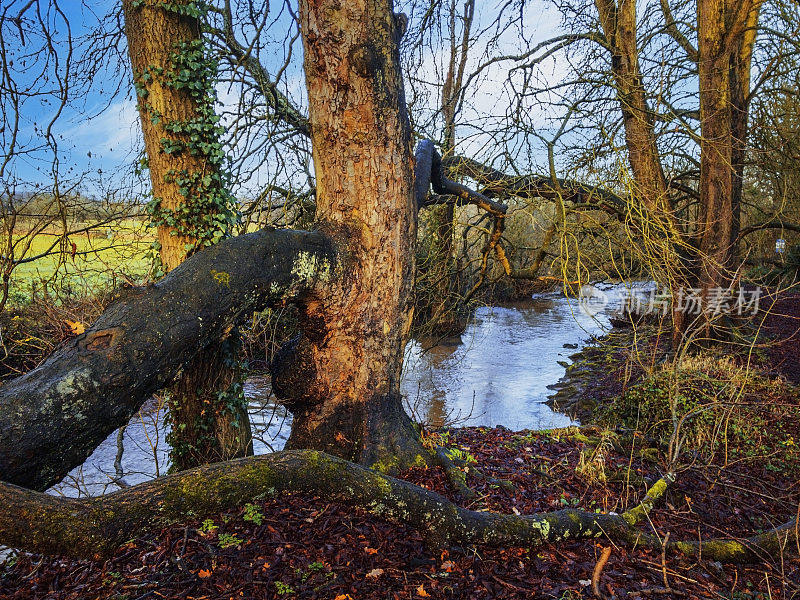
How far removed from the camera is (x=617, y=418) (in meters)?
7.20

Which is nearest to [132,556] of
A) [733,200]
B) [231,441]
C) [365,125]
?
[231,441]

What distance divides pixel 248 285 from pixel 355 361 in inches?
41.9

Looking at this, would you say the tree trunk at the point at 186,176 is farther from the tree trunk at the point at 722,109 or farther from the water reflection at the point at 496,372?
the tree trunk at the point at 722,109

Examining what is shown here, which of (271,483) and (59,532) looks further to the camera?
(271,483)

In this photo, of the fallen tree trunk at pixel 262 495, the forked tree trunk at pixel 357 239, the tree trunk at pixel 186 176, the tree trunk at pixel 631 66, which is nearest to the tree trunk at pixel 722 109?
the tree trunk at pixel 631 66

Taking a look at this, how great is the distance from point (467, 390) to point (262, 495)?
9.09 metres

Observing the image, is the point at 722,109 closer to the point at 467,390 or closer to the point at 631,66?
the point at 631,66

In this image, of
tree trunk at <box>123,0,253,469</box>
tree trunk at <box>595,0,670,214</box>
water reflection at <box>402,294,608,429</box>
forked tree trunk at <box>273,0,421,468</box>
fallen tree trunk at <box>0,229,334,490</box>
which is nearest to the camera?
fallen tree trunk at <box>0,229,334,490</box>

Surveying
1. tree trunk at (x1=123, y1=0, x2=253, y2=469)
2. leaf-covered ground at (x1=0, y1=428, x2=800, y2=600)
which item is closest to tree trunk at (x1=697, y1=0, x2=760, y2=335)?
leaf-covered ground at (x1=0, y1=428, x2=800, y2=600)

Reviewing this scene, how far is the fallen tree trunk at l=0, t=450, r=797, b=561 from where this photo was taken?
1544 mm

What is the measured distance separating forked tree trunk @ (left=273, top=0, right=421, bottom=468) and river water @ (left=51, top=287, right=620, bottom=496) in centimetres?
202

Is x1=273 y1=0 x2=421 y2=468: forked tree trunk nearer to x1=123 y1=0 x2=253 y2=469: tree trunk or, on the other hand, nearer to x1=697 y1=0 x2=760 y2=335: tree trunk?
x1=123 y1=0 x2=253 y2=469: tree trunk

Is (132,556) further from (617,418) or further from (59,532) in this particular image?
(617,418)

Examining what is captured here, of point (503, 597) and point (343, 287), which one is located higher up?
point (343, 287)
